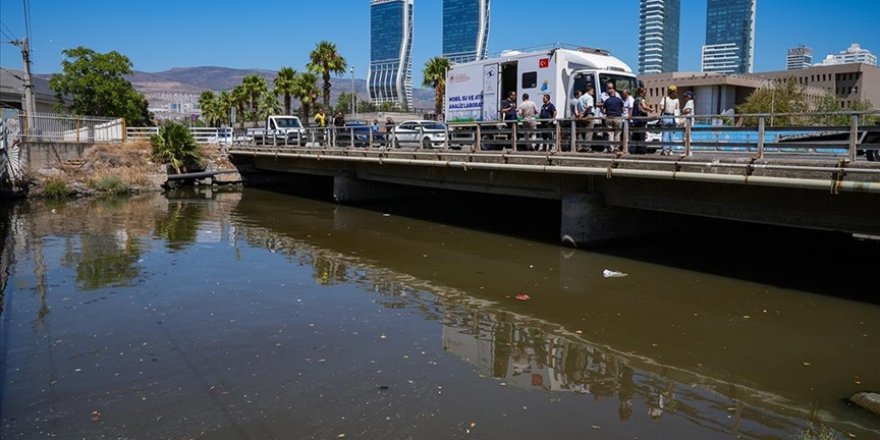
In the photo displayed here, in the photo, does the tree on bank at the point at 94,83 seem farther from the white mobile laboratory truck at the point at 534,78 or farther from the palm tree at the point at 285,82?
the white mobile laboratory truck at the point at 534,78

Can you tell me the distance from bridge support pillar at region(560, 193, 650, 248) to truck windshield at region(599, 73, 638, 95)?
443cm

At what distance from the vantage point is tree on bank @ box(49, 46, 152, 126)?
50.8 m

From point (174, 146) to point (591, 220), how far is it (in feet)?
85.9

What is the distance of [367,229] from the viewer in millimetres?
20141

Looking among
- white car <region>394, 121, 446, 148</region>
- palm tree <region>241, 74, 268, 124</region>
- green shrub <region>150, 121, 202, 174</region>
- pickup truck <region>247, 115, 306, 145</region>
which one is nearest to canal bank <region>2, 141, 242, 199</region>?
green shrub <region>150, 121, 202, 174</region>

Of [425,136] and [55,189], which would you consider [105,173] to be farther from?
[425,136]

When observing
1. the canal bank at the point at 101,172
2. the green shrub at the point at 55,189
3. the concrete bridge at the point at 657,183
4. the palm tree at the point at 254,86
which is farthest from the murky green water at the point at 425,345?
the palm tree at the point at 254,86

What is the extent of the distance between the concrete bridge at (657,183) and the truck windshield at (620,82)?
2899 mm

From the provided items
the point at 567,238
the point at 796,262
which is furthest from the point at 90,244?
the point at 796,262

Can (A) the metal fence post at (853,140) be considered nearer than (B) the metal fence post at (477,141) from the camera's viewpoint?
Yes

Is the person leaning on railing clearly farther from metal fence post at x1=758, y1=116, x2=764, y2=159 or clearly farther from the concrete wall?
the concrete wall

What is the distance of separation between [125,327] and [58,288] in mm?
3422

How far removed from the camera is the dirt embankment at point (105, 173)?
96.0ft

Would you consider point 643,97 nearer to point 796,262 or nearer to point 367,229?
point 796,262
